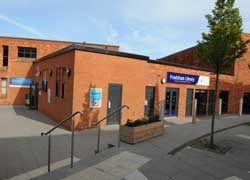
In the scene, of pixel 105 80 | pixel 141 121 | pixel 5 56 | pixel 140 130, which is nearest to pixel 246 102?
pixel 105 80

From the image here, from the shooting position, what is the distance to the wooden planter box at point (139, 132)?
6492 mm

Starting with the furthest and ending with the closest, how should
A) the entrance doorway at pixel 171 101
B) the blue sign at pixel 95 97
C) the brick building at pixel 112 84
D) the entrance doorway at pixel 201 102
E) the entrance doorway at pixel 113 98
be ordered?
the entrance doorway at pixel 201 102
the entrance doorway at pixel 171 101
the entrance doorway at pixel 113 98
the blue sign at pixel 95 97
the brick building at pixel 112 84

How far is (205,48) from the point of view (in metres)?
7.00

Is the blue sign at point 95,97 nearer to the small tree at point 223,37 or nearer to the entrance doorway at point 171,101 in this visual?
the small tree at point 223,37

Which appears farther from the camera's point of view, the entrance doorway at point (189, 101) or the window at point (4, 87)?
the window at point (4, 87)

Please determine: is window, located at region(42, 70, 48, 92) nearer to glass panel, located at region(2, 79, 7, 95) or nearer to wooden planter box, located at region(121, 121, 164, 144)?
glass panel, located at region(2, 79, 7, 95)

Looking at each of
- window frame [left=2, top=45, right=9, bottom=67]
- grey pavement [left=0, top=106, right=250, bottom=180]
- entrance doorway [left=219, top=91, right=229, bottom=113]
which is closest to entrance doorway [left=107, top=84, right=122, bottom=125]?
grey pavement [left=0, top=106, right=250, bottom=180]

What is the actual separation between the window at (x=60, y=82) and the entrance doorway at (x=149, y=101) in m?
4.92

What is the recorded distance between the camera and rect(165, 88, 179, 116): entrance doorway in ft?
42.4

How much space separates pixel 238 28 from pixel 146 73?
5.72 m

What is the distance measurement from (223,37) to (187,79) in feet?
23.5

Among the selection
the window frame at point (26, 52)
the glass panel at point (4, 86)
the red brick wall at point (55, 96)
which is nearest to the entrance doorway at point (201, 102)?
the red brick wall at point (55, 96)

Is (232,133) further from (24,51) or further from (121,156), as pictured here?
(24,51)

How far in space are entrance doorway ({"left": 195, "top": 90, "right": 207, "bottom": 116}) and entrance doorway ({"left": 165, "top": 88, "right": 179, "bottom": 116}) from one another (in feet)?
7.26
